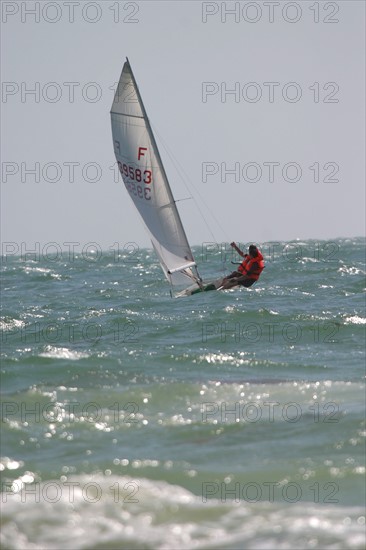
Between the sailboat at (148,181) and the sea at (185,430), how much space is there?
1576 millimetres

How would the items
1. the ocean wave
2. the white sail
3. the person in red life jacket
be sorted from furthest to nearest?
the person in red life jacket → the white sail → the ocean wave

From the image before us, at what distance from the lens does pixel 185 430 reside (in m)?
13.6

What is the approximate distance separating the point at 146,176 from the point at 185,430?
28.7 ft

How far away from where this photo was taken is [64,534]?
388 inches

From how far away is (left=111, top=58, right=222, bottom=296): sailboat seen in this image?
2108 cm

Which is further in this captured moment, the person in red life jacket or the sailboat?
the person in red life jacket

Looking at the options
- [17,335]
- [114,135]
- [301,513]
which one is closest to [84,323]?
[17,335]

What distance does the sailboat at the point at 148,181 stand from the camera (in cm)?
2108

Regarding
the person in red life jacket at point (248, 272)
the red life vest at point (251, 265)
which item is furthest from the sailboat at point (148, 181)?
the red life vest at point (251, 265)
